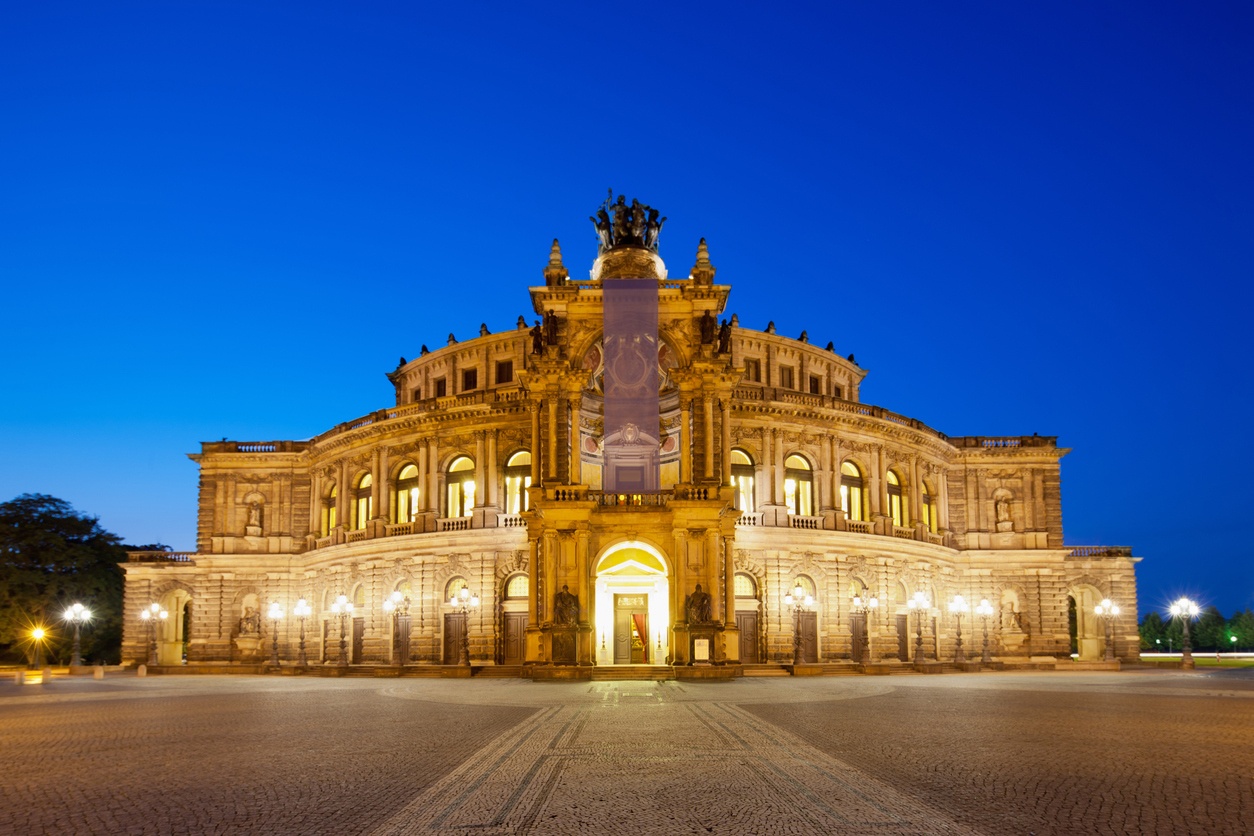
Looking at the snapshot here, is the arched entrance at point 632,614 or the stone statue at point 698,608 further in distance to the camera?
the arched entrance at point 632,614

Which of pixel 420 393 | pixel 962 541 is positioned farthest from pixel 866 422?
pixel 420 393

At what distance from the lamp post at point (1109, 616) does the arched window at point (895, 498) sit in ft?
43.0

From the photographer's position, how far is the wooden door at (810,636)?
192ft

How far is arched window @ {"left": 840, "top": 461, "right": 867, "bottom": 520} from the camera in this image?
206 ft

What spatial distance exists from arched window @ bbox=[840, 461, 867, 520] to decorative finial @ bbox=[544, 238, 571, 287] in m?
21.0

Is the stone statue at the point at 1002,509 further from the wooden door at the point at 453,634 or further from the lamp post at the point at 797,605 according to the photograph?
the wooden door at the point at 453,634

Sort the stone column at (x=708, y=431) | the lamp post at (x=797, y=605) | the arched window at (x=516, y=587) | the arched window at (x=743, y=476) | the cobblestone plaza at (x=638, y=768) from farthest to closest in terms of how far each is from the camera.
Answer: the arched window at (x=743, y=476)
the arched window at (x=516, y=587)
the lamp post at (x=797, y=605)
the stone column at (x=708, y=431)
the cobblestone plaza at (x=638, y=768)

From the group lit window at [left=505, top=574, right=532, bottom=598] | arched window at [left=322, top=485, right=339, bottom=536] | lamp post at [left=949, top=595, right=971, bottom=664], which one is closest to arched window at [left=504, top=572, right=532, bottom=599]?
lit window at [left=505, top=574, right=532, bottom=598]

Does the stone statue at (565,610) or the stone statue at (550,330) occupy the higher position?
the stone statue at (550,330)

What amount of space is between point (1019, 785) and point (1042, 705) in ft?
51.3

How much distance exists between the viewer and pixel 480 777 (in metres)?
14.1

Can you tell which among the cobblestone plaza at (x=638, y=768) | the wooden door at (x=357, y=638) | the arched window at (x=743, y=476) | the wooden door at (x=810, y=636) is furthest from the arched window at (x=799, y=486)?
the cobblestone plaza at (x=638, y=768)

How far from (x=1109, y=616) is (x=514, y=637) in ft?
121

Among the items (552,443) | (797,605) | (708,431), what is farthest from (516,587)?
(708,431)
